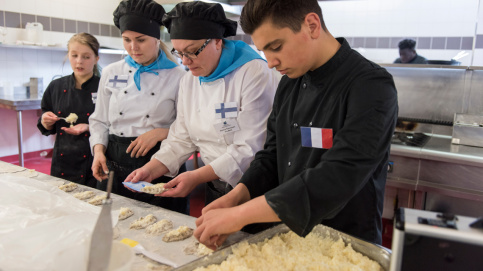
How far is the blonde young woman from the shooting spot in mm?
2717

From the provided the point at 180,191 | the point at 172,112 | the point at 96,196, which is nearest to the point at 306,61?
the point at 180,191

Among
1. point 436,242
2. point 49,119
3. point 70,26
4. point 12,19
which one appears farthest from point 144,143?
point 70,26

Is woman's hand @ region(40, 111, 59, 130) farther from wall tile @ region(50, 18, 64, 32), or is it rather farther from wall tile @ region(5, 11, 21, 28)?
wall tile @ region(50, 18, 64, 32)

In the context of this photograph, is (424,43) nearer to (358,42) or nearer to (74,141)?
(358,42)

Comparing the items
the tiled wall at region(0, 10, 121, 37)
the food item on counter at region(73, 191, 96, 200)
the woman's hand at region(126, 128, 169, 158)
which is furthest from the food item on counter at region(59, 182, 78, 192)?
the tiled wall at region(0, 10, 121, 37)

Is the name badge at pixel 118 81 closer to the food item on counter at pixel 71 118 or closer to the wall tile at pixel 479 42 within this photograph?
the food item on counter at pixel 71 118

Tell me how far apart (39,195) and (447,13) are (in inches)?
132

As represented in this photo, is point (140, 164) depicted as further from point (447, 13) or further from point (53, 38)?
point (53, 38)

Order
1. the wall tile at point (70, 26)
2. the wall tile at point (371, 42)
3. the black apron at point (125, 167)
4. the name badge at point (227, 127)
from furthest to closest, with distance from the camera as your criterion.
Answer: the wall tile at point (70, 26) < the wall tile at point (371, 42) < the black apron at point (125, 167) < the name badge at point (227, 127)

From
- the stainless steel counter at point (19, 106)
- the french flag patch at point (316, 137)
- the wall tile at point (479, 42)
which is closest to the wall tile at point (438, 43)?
the wall tile at point (479, 42)

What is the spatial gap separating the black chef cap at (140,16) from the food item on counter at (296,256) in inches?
54.5

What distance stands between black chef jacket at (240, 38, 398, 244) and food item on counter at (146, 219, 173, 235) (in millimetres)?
314

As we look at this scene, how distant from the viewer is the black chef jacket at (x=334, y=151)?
1.02 metres

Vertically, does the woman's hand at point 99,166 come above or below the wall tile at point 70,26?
below
